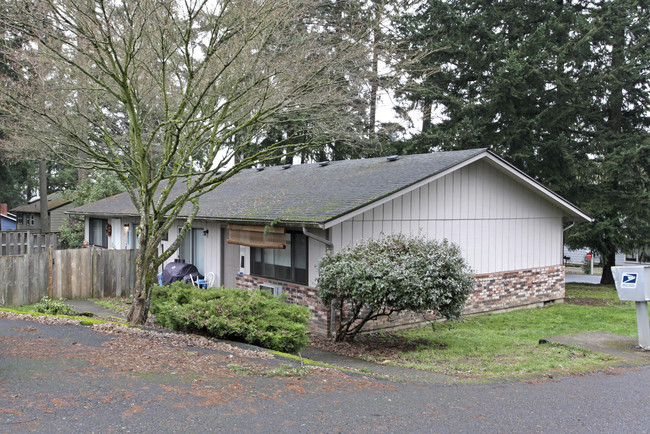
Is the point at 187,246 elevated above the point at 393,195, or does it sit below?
below

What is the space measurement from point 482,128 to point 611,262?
25.7 ft

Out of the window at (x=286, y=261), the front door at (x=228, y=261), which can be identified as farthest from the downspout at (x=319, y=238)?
the front door at (x=228, y=261)

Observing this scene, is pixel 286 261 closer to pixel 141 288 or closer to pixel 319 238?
pixel 319 238

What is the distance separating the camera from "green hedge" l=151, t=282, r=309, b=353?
789 cm

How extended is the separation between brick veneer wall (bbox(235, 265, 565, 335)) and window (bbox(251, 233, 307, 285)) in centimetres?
17

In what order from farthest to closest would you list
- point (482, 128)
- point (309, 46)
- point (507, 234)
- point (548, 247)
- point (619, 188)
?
point (482, 128) < point (619, 188) < point (548, 247) < point (507, 234) < point (309, 46)

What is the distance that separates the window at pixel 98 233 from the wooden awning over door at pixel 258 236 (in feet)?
34.5

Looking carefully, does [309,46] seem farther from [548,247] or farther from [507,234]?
[548,247]

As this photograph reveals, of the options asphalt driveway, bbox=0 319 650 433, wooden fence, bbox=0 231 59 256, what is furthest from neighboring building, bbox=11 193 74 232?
asphalt driveway, bbox=0 319 650 433

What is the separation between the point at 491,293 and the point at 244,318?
796cm

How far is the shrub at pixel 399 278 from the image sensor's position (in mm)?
8781

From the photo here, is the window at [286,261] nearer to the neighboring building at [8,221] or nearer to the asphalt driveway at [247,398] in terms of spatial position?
the asphalt driveway at [247,398]

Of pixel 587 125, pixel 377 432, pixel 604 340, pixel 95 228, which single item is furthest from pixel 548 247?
pixel 95 228

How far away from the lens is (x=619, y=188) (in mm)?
19547
